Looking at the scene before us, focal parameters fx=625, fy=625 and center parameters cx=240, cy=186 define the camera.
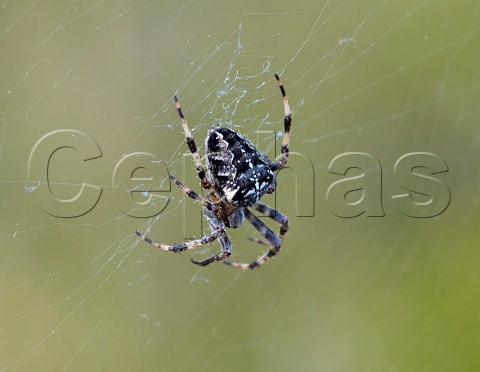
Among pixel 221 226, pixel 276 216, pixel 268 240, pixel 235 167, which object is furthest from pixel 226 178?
pixel 268 240

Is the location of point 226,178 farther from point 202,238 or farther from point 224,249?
point 224,249

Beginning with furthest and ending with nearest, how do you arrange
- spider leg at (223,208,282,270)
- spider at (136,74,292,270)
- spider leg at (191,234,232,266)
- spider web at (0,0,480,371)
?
1. spider leg at (223,208,282,270)
2. spider web at (0,0,480,371)
3. spider leg at (191,234,232,266)
4. spider at (136,74,292,270)

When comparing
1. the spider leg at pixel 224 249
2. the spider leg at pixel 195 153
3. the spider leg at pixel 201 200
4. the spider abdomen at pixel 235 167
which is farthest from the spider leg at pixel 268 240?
the spider leg at pixel 195 153

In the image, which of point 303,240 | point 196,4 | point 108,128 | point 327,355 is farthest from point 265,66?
point 327,355

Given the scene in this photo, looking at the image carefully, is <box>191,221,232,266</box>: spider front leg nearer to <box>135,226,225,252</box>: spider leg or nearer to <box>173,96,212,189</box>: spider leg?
<box>135,226,225,252</box>: spider leg

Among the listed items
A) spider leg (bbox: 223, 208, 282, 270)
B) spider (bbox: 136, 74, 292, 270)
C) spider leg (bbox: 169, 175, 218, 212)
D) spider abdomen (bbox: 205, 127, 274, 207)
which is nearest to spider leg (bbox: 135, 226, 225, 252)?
spider (bbox: 136, 74, 292, 270)

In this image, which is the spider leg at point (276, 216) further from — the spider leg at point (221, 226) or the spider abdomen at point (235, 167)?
the spider abdomen at point (235, 167)
